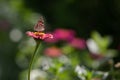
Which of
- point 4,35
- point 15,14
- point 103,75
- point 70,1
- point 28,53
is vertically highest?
point 70,1

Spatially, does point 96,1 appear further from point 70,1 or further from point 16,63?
point 16,63

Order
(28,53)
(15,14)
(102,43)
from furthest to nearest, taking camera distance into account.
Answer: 1. (15,14)
2. (28,53)
3. (102,43)

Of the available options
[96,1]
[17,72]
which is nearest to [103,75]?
[17,72]

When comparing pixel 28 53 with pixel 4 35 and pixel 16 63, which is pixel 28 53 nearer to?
pixel 16 63

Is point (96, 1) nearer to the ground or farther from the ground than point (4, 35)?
farther from the ground

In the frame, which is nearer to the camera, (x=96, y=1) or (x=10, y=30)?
(x=10, y=30)

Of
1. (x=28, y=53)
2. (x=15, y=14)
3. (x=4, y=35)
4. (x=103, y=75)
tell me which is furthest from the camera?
(x=15, y=14)
